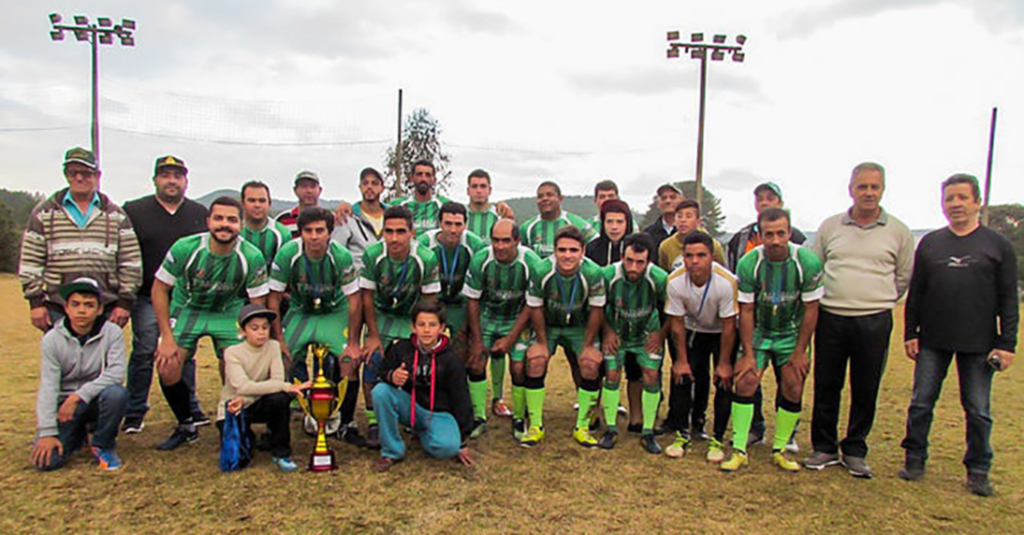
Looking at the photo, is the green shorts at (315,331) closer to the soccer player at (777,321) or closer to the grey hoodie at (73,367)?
the grey hoodie at (73,367)

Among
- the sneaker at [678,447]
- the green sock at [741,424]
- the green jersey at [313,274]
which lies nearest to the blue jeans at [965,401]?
the green sock at [741,424]

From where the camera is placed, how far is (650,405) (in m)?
5.53

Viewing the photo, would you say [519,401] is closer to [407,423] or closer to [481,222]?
[407,423]

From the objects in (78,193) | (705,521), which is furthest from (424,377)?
(78,193)

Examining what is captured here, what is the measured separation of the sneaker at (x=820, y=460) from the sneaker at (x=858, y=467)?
11cm

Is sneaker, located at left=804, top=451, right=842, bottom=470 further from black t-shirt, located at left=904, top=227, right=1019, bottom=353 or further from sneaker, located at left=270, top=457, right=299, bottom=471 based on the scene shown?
sneaker, located at left=270, top=457, right=299, bottom=471

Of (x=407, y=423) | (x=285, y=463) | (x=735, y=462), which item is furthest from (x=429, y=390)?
(x=735, y=462)

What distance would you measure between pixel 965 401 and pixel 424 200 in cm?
499

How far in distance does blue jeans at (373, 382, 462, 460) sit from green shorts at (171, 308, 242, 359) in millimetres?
1281

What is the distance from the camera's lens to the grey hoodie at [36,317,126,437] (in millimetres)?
4574

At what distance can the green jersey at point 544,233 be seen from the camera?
6.71 metres

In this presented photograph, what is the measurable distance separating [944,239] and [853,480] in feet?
6.03

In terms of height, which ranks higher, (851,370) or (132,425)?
(851,370)

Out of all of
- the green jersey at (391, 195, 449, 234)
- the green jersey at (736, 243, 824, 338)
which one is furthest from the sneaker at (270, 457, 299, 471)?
the green jersey at (736, 243, 824, 338)
